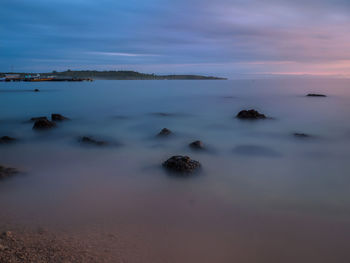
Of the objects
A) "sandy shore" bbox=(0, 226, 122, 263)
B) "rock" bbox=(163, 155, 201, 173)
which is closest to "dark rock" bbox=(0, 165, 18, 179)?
"sandy shore" bbox=(0, 226, 122, 263)

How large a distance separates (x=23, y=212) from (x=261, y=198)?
15.1 feet

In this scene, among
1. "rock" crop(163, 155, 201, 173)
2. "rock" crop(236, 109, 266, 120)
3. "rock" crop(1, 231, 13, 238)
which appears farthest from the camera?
"rock" crop(236, 109, 266, 120)

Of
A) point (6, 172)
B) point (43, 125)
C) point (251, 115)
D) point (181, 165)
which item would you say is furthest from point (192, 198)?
point (251, 115)

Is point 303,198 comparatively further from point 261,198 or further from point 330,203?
A: point 261,198

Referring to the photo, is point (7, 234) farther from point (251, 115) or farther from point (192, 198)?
point (251, 115)

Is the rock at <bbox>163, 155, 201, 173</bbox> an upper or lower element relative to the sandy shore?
upper

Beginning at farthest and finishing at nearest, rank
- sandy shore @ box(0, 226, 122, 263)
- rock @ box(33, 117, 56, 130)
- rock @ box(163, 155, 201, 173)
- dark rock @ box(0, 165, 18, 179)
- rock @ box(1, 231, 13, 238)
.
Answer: rock @ box(33, 117, 56, 130), rock @ box(163, 155, 201, 173), dark rock @ box(0, 165, 18, 179), rock @ box(1, 231, 13, 238), sandy shore @ box(0, 226, 122, 263)

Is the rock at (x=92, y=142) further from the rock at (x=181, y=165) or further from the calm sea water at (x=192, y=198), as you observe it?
the rock at (x=181, y=165)

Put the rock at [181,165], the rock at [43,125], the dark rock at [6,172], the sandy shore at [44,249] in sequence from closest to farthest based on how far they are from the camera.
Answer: the sandy shore at [44,249] → the dark rock at [6,172] → the rock at [181,165] → the rock at [43,125]

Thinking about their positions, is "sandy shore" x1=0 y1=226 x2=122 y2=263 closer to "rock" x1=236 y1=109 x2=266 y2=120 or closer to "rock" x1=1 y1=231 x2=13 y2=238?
"rock" x1=1 y1=231 x2=13 y2=238

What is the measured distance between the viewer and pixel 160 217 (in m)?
4.71

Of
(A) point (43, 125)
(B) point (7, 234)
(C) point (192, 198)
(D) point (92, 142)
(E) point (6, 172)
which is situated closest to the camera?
(B) point (7, 234)

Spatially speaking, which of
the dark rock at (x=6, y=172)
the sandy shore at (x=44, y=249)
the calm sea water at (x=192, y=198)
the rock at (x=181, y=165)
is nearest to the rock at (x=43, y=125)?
the calm sea water at (x=192, y=198)

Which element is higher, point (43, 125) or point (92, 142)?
point (43, 125)
